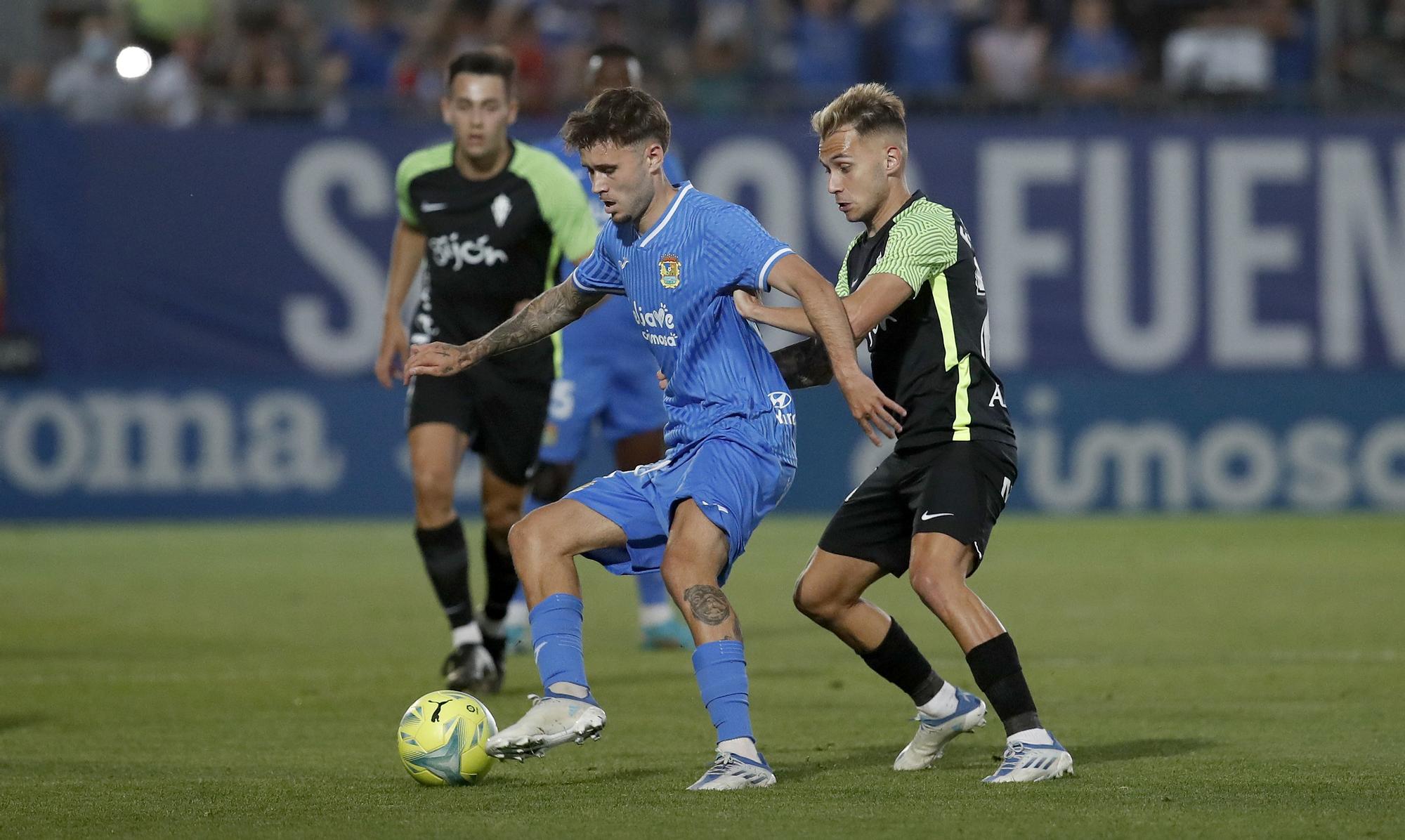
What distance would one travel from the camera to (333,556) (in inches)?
556

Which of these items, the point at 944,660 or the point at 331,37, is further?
the point at 331,37

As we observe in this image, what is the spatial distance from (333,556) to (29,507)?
3.39m

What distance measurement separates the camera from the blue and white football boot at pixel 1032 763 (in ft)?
18.7

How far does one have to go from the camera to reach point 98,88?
55.0ft

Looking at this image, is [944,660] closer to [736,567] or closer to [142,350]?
[736,567]

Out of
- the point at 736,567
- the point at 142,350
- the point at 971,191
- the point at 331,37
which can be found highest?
the point at 331,37

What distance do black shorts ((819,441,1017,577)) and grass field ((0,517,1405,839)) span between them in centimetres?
71

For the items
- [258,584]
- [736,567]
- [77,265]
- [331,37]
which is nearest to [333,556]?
[258,584]

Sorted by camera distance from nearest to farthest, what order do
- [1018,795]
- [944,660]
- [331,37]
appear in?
[1018,795] → [944,660] → [331,37]

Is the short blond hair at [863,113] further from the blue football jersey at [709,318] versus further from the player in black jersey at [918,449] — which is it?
the blue football jersey at [709,318]

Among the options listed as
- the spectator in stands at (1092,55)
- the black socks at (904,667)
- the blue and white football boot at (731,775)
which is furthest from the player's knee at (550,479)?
the spectator in stands at (1092,55)

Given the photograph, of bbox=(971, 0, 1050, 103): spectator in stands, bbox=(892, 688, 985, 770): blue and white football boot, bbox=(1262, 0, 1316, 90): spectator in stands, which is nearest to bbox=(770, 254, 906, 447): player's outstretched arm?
bbox=(892, 688, 985, 770): blue and white football boot

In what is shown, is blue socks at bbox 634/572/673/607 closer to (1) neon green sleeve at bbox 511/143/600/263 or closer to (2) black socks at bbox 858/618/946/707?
(1) neon green sleeve at bbox 511/143/600/263

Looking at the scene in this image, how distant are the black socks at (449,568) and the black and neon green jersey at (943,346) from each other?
8.64 feet
